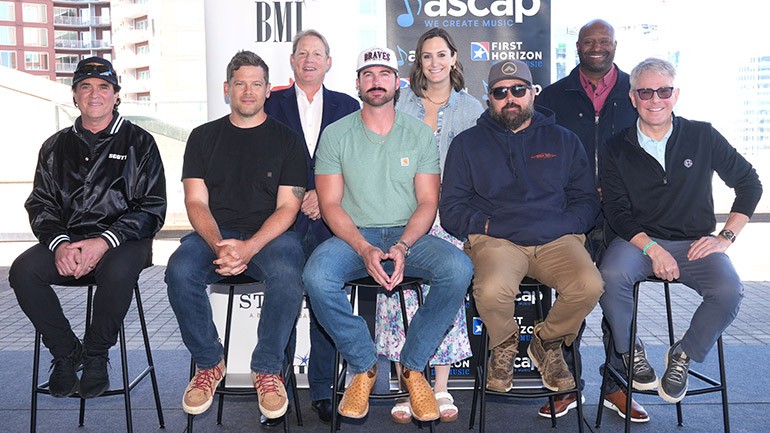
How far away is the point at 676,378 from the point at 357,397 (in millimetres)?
1304

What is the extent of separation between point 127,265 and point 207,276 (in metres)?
0.33

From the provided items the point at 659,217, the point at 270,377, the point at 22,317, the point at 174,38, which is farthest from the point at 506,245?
the point at 174,38

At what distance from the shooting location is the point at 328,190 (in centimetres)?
311

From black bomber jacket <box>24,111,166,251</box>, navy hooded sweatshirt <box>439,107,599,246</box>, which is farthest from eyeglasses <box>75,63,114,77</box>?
navy hooded sweatshirt <box>439,107,599,246</box>

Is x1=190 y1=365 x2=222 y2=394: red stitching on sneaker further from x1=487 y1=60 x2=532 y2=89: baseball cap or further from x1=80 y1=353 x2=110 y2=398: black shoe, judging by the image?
x1=487 y1=60 x2=532 y2=89: baseball cap

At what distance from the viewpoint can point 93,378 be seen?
112 inches

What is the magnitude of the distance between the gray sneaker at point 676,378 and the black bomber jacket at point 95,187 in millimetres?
2262

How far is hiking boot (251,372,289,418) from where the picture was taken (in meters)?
2.80

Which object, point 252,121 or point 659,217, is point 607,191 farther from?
point 252,121

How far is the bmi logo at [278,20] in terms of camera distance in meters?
3.69

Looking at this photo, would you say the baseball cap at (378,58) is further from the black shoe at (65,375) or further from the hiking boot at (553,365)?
the black shoe at (65,375)

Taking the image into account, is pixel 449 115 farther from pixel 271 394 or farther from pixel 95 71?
pixel 95 71

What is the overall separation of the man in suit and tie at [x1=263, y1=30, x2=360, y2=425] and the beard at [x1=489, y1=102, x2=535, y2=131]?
0.78m

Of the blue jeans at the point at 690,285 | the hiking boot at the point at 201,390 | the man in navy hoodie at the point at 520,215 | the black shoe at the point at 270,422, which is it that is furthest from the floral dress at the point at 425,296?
the hiking boot at the point at 201,390
